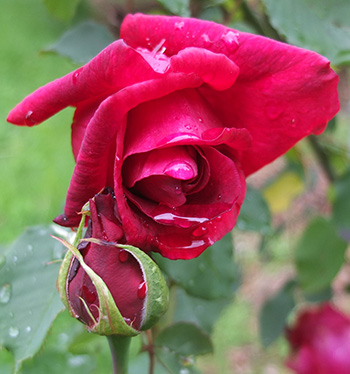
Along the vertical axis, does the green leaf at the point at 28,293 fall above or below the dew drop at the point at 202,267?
above

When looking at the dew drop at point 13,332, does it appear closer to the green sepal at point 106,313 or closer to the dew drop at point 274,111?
the green sepal at point 106,313

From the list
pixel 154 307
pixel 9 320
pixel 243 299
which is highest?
pixel 154 307

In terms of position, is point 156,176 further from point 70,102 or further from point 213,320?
point 213,320

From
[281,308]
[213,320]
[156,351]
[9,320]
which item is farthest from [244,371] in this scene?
[9,320]

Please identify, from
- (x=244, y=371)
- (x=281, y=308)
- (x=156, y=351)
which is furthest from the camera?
(x=244, y=371)

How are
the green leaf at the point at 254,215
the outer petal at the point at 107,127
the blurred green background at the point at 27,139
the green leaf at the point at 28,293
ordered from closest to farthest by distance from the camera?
1. the outer petal at the point at 107,127
2. the green leaf at the point at 28,293
3. the green leaf at the point at 254,215
4. the blurred green background at the point at 27,139

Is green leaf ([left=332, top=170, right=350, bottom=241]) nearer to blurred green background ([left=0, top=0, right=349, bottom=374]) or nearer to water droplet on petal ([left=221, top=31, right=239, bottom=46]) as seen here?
blurred green background ([left=0, top=0, right=349, bottom=374])

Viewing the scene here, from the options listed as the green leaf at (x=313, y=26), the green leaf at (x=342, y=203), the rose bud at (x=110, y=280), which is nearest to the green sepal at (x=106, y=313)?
the rose bud at (x=110, y=280)
